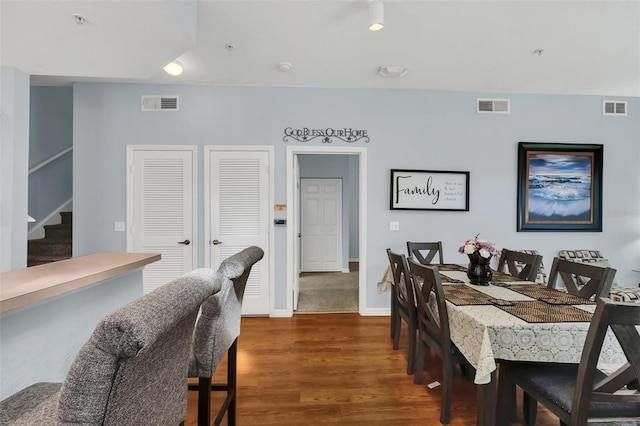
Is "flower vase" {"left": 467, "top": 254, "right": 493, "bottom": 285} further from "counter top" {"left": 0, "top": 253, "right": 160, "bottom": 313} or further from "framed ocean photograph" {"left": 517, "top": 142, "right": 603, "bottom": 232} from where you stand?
"counter top" {"left": 0, "top": 253, "right": 160, "bottom": 313}

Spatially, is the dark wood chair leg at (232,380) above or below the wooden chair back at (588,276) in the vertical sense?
below

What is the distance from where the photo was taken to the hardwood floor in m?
1.77

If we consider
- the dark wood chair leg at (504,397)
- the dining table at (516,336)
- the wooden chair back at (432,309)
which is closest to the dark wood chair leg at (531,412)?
the dark wood chair leg at (504,397)

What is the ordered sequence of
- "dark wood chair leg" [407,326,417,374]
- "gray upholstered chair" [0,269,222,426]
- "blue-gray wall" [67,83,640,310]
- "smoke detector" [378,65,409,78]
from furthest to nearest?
1. "blue-gray wall" [67,83,640,310]
2. "smoke detector" [378,65,409,78]
3. "dark wood chair leg" [407,326,417,374]
4. "gray upholstered chair" [0,269,222,426]

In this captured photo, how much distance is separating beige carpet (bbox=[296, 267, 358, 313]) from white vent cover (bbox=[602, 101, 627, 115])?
13.7 ft

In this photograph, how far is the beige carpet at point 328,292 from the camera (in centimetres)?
375

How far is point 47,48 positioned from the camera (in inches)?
78.7

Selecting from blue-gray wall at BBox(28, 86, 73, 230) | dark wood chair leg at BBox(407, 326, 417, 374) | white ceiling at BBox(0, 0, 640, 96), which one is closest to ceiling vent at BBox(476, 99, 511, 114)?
white ceiling at BBox(0, 0, 640, 96)

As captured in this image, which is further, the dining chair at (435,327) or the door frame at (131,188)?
the door frame at (131,188)

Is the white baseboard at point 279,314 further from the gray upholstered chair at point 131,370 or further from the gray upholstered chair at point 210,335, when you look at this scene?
the gray upholstered chair at point 131,370

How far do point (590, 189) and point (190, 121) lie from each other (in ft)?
17.0

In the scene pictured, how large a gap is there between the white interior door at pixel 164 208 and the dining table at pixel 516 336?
9.88ft

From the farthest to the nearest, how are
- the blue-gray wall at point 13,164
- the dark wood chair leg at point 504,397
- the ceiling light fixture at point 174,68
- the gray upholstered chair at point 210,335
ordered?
the ceiling light fixture at point 174,68 → the blue-gray wall at point 13,164 → the dark wood chair leg at point 504,397 → the gray upholstered chair at point 210,335

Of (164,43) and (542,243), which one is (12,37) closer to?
(164,43)
